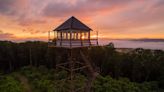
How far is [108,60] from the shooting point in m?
40.6

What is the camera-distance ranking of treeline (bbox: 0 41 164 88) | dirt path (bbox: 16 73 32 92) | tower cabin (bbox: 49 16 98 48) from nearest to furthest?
tower cabin (bbox: 49 16 98 48) < dirt path (bbox: 16 73 32 92) < treeline (bbox: 0 41 164 88)

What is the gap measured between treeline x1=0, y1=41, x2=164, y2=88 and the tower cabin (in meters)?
20.0

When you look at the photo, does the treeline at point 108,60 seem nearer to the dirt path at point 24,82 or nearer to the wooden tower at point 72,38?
the dirt path at point 24,82

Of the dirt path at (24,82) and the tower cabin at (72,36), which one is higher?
the tower cabin at (72,36)

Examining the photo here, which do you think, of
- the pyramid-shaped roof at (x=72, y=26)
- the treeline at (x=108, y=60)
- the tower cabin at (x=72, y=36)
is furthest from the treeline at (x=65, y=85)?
the pyramid-shaped roof at (x=72, y=26)

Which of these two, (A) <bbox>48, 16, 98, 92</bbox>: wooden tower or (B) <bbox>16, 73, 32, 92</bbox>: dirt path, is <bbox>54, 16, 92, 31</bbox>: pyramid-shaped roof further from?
(B) <bbox>16, 73, 32, 92</bbox>: dirt path

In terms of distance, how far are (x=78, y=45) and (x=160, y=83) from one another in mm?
21222

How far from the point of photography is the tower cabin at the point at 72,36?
17.6 meters

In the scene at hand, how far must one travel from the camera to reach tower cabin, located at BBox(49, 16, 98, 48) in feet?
57.8

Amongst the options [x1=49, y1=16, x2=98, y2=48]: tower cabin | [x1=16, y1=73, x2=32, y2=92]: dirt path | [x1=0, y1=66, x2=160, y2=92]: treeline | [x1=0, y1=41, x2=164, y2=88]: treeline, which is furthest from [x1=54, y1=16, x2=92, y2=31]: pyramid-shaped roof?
[x1=0, y1=41, x2=164, y2=88]: treeline

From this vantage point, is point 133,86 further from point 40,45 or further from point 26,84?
point 40,45

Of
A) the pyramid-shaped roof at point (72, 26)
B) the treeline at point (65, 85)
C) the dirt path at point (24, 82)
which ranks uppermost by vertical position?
the pyramid-shaped roof at point (72, 26)

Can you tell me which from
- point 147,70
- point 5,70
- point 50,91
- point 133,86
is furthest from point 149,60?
point 5,70

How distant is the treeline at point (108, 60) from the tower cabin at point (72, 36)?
20021 mm
